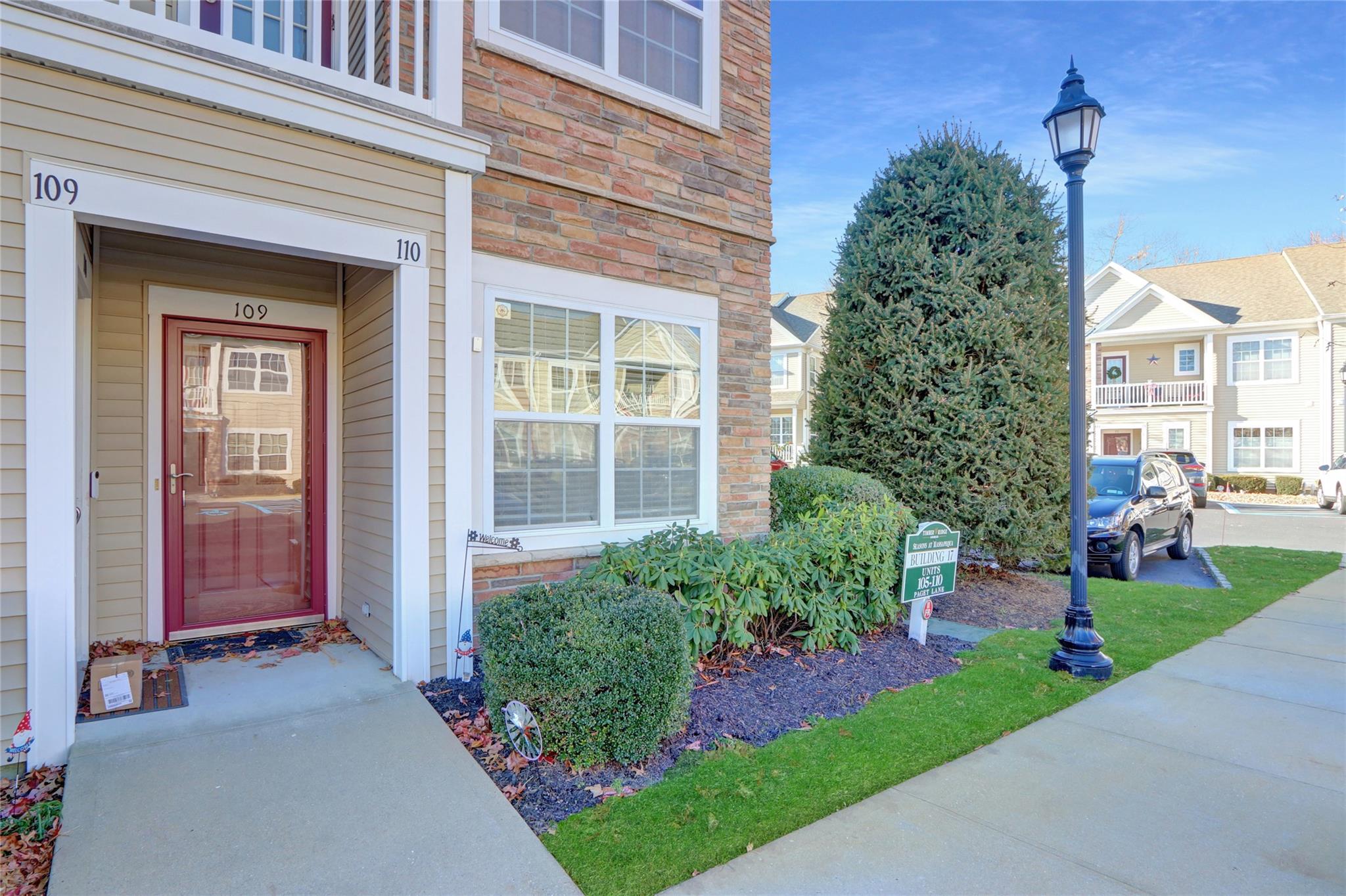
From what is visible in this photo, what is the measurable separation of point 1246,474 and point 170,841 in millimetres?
29722

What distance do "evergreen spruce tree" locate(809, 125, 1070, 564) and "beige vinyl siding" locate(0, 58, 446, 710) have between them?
16.7ft

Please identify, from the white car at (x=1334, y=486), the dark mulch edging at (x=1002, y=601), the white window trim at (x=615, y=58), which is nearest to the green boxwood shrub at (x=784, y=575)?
the dark mulch edging at (x=1002, y=601)

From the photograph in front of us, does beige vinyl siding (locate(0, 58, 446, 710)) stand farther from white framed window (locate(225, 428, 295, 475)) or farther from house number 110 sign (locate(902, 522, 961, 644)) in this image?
house number 110 sign (locate(902, 522, 961, 644))

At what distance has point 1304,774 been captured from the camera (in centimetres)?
341

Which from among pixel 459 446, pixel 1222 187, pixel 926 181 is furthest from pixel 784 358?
pixel 459 446

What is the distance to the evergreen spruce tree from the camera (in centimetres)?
738

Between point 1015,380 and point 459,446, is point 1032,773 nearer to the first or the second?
point 459,446

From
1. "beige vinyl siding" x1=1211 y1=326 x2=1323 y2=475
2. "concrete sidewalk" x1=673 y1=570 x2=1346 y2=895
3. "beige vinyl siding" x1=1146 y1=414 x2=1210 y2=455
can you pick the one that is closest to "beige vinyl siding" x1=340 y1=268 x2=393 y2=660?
"concrete sidewalk" x1=673 y1=570 x2=1346 y2=895

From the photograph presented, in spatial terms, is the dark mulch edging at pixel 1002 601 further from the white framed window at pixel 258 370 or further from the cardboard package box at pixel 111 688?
the cardboard package box at pixel 111 688

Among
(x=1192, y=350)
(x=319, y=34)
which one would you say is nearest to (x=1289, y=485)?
(x=1192, y=350)

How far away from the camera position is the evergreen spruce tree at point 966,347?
7375mm

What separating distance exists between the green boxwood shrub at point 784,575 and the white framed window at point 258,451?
8.10ft

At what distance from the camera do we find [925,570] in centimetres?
556

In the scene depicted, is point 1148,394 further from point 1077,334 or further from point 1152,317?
point 1077,334
